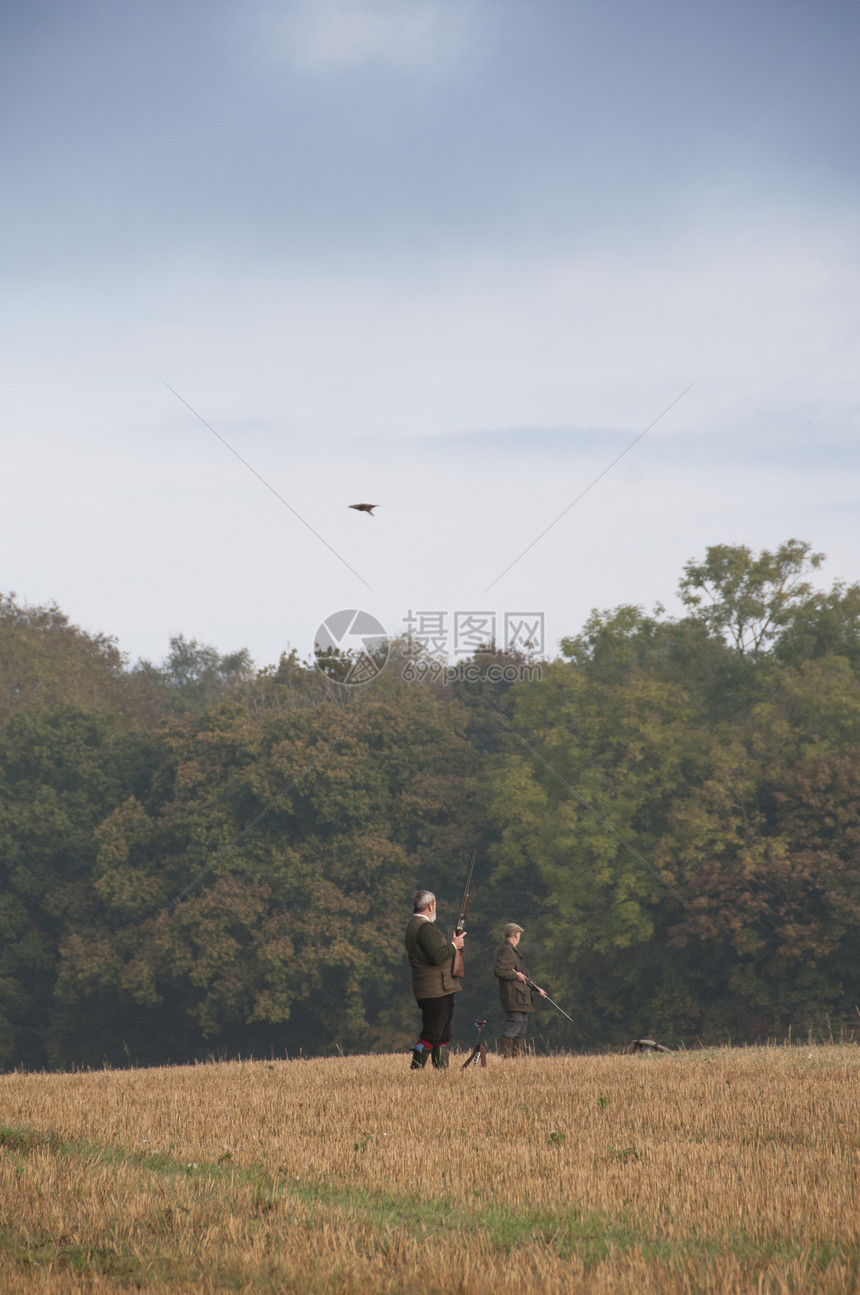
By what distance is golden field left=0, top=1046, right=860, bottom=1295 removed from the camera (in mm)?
4820

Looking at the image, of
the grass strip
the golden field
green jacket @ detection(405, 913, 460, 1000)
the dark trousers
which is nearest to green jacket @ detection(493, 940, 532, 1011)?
the dark trousers

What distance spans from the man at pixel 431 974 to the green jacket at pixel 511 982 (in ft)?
6.06

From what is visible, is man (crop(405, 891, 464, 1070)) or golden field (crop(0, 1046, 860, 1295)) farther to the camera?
man (crop(405, 891, 464, 1070))

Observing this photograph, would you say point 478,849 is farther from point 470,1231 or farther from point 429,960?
point 470,1231

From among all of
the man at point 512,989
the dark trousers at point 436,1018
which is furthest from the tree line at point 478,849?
the dark trousers at point 436,1018

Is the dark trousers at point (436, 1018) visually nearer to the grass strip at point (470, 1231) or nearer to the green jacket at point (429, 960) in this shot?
the green jacket at point (429, 960)

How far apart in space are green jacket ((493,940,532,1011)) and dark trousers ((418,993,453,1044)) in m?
1.80

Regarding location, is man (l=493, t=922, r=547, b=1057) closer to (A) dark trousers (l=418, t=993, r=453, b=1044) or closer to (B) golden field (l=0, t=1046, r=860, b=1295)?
(A) dark trousers (l=418, t=993, r=453, b=1044)

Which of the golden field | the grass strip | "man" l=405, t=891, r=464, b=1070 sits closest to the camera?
the golden field

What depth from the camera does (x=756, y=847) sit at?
1383 inches

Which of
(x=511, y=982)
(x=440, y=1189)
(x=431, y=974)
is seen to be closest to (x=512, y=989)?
(x=511, y=982)

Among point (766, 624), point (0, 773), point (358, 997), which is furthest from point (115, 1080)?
point (0, 773)

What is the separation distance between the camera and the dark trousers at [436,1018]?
11969 millimetres

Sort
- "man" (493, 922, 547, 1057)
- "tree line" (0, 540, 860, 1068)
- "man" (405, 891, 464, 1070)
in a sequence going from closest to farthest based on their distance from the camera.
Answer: "man" (405, 891, 464, 1070) < "man" (493, 922, 547, 1057) < "tree line" (0, 540, 860, 1068)
